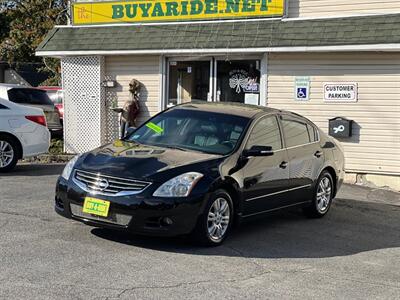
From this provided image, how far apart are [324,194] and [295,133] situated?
1143mm

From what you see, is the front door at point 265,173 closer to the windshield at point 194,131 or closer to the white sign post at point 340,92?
the windshield at point 194,131

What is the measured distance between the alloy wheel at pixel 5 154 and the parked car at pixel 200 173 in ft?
13.9

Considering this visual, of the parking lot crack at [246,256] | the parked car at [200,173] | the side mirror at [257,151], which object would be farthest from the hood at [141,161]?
the parking lot crack at [246,256]

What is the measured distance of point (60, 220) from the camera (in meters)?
7.20

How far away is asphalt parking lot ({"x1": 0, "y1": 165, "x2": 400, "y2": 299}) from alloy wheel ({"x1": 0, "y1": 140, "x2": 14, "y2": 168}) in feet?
9.07

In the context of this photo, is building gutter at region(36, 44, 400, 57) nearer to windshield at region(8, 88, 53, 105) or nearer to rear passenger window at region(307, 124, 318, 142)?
windshield at region(8, 88, 53, 105)

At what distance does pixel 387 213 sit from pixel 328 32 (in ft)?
12.9

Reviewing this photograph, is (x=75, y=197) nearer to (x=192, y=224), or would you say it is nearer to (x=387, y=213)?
(x=192, y=224)

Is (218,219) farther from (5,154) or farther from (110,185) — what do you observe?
(5,154)

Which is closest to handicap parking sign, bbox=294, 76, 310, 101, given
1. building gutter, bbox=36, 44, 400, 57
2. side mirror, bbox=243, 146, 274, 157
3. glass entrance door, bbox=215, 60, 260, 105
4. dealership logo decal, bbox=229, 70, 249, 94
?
building gutter, bbox=36, 44, 400, 57

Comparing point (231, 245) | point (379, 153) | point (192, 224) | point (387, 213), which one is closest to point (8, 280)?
point (192, 224)

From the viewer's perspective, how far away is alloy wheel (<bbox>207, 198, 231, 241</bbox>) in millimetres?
6329

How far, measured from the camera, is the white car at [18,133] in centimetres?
1088

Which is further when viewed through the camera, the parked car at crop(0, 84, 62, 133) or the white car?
the parked car at crop(0, 84, 62, 133)
